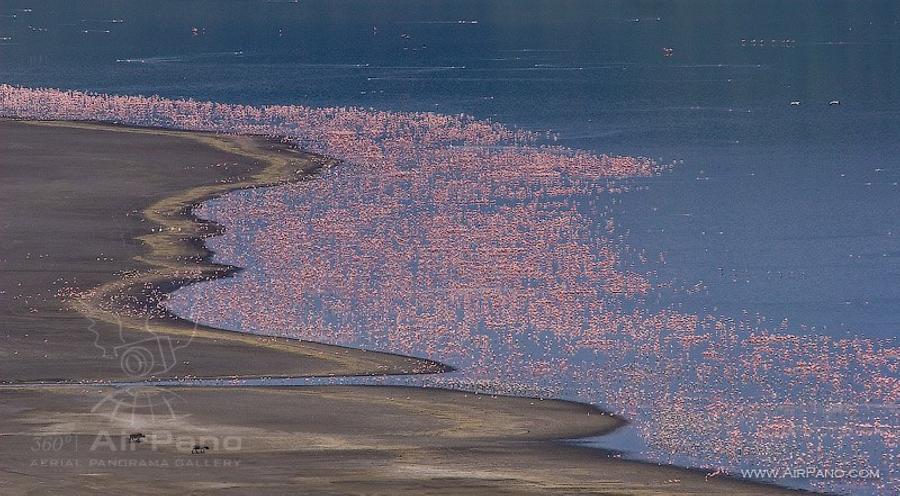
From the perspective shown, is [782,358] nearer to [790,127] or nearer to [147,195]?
[147,195]

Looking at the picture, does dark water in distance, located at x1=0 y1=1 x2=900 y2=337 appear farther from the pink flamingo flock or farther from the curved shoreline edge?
the curved shoreline edge

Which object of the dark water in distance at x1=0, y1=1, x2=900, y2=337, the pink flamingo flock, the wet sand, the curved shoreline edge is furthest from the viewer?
the dark water in distance at x1=0, y1=1, x2=900, y2=337

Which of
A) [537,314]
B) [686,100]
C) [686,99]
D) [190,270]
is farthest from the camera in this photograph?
[686,99]

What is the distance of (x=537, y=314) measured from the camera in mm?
35312

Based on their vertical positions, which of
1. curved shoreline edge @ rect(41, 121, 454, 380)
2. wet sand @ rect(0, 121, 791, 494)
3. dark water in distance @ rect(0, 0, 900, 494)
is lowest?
wet sand @ rect(0, 121, 791, 494)

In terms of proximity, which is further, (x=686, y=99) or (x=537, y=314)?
(x=686, y=99)

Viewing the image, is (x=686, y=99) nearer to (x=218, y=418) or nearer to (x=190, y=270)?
(x=190, y=270)

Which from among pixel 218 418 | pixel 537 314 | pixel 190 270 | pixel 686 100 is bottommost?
pixel 218 418

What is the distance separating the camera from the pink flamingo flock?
1053 inches

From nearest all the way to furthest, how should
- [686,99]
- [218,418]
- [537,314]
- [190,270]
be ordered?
[218,418] < [537,314] < [190,270] < [686,99]

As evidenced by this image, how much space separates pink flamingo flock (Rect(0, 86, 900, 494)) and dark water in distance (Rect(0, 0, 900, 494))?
73.9 inches

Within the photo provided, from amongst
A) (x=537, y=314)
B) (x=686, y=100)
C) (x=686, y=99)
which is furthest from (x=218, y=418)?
(x=686, y=99)

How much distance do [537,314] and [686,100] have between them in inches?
2603

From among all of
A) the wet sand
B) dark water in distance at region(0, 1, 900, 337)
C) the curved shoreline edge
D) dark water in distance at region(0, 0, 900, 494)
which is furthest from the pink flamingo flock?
dark water in distance at region(0, 1, 900, 337)
